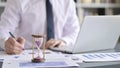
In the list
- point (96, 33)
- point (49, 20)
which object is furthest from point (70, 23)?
point (96, 33)

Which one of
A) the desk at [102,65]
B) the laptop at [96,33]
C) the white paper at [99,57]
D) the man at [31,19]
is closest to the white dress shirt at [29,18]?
the man at [31,19]

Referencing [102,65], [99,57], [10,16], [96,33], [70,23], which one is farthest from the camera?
[70,23]

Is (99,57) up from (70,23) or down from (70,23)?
down

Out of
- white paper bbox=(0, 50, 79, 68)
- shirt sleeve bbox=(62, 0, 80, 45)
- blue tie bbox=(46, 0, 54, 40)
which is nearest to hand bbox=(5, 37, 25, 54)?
white paper bbox=(0, 50, 79, 68)

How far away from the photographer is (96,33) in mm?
1333

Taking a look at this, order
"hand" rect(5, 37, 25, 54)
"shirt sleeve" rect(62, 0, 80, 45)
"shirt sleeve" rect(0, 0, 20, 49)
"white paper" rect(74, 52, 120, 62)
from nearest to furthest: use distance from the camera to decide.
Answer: "white paper" rect(74, 52, 120, 62) < "hand" rect(5, 37, 25, 54) < "shirt sleeve" rect(0, 0, 20, 49) < "shirt sleeve" rect(62, 0, 80, 45)

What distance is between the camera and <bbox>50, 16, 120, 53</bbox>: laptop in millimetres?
1255

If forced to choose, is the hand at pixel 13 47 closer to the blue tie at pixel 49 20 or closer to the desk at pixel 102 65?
the desk at pixel 102 65

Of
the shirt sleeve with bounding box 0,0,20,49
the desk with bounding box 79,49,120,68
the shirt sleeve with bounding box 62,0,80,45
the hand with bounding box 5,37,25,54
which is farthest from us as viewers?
the shirt sleeve with bounding box 62,0,80,45

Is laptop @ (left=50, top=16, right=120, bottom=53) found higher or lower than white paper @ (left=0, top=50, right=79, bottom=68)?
higher

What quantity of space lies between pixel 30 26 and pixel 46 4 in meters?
0.19

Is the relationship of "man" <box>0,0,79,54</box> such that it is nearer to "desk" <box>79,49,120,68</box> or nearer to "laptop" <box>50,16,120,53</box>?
"laptop" <box>50,16,120,53</box>

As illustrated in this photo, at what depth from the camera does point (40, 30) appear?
1891mm

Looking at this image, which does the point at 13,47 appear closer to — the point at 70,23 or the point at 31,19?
the point at 31,19
